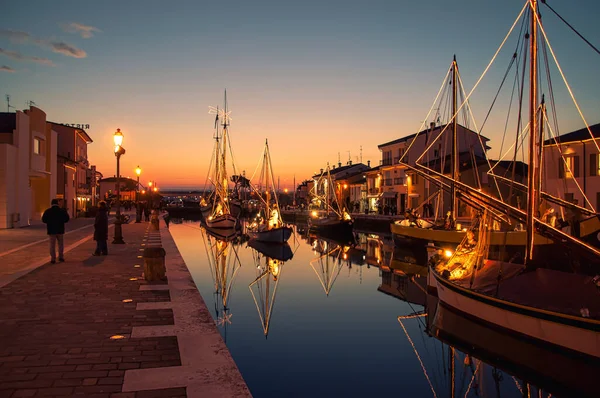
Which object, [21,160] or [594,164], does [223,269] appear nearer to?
[21,160]

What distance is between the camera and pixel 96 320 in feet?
34.2

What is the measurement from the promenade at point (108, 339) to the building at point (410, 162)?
1959 inches

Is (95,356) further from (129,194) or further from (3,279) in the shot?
(129,194)

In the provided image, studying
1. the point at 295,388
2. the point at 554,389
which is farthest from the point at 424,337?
the point at 295,388

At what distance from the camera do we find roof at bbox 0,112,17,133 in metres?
39.6

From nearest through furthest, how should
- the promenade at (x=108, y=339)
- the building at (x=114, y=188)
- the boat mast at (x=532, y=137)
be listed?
the promenade at (x=108, y=339) < the boat mast at (x=532, y=137) < the building at (x=114, y=188)

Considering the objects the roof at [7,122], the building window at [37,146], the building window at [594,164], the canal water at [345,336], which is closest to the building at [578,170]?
the building window at [594,164]

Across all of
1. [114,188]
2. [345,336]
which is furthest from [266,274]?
[114,188]

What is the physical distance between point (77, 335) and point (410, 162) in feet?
221

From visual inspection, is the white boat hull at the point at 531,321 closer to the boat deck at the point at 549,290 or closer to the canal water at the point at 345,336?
the boat deck at the point at 549,290

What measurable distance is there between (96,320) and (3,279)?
625cm

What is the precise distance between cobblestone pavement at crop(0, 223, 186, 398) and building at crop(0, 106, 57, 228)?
80.1 ft

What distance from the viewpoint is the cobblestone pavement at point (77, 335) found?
700 cm

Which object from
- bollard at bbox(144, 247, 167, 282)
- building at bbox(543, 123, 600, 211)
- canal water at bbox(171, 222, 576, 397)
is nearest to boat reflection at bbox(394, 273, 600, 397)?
canal water at bbox(171, 222, 576, 397)
